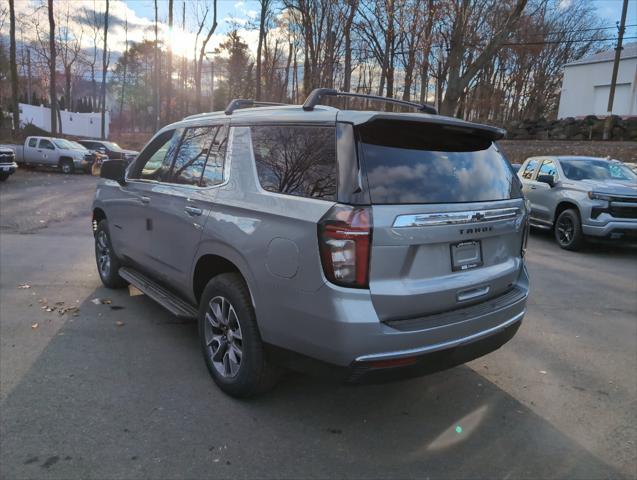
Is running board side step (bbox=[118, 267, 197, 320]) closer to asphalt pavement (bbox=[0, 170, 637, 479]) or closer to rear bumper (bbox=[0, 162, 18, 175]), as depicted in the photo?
asphalt pavement (bbox=[0, 170, 637, 479])

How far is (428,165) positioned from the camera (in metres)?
2.91

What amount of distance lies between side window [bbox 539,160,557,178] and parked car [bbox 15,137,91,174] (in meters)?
21.0

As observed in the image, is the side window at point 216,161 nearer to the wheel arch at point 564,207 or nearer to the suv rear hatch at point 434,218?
the suv rear hatch at point 434,218

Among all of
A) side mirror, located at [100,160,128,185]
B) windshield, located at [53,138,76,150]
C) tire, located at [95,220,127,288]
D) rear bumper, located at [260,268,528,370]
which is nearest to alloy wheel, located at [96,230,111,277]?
tire, located at [95,220,127,288]

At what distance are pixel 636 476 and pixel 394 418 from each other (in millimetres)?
1333

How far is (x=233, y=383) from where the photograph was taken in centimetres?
323

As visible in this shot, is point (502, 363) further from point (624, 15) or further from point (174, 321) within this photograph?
point (624, 15)

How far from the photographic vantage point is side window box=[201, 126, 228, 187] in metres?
3.51

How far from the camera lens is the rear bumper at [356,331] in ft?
8.25

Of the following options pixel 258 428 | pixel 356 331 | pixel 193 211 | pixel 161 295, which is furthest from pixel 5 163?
pixel 356 331

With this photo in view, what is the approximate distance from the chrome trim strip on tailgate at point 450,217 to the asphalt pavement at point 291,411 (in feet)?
4.25

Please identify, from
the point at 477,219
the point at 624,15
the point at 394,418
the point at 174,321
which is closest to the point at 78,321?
the point at 174,321

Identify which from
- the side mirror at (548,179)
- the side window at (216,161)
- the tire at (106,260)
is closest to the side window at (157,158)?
the side window at (216,161)

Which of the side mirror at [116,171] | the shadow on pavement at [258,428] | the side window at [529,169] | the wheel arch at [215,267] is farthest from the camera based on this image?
the side window at [529,169]
